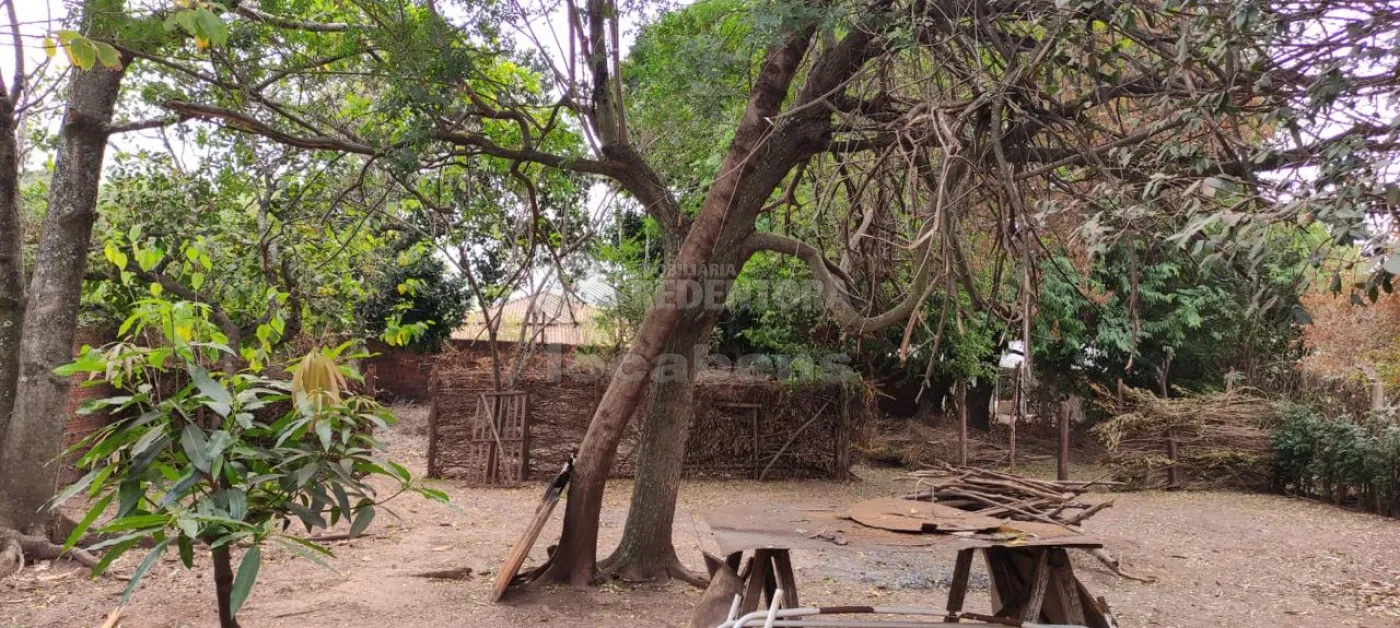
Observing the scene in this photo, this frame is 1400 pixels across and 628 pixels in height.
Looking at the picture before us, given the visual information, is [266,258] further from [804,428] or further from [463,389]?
[804,428]

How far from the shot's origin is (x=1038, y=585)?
13.5 feet

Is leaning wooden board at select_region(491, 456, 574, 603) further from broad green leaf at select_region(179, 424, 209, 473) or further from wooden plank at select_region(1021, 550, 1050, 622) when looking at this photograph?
broad green leaf at select_region(179, 424, 209, 473)

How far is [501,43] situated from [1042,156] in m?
4.00

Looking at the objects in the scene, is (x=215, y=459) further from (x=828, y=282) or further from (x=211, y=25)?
(x=828, y=282)

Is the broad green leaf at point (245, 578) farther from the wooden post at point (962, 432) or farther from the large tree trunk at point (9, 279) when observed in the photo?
the wooden post at point (962, 432)

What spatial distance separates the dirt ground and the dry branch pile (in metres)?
1.19

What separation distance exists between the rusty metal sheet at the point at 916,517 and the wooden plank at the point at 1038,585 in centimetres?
24

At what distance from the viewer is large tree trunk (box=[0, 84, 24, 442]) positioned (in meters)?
5.75

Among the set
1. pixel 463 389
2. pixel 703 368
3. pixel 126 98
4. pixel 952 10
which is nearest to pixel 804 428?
pixel 703 368

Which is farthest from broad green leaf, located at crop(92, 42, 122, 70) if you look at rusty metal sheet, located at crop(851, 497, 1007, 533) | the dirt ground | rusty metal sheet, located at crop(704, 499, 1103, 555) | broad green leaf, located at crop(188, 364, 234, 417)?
rusty metal sheet, located at crop(851, 497, 1007, 533)

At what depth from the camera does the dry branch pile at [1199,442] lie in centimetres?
1173

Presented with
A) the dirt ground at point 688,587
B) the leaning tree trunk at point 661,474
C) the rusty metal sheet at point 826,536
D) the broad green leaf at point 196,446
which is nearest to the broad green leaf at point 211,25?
the broad green leaf at point 196,446

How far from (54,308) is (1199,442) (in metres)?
13.0

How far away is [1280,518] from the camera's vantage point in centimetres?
998
